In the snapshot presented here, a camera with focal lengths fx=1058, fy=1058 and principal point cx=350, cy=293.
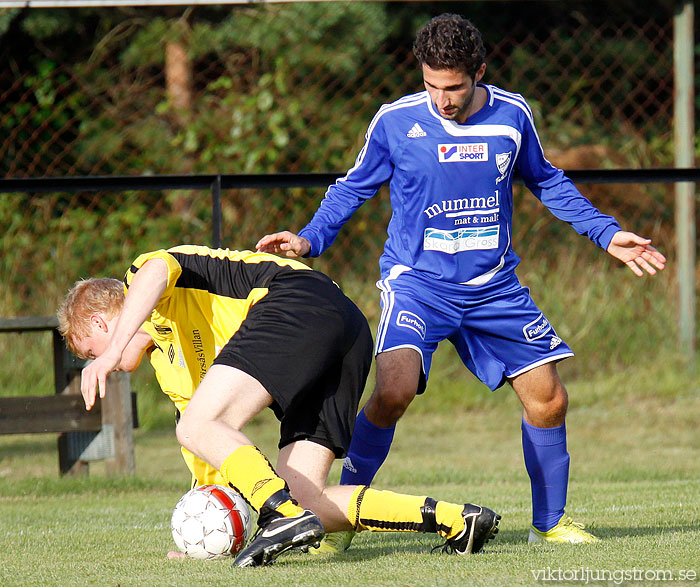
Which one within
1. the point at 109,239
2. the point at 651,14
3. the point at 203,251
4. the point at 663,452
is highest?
the point at 651,14

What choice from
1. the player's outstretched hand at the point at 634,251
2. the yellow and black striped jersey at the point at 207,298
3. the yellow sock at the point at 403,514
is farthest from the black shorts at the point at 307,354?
the player's outstretched hand at the point at 634,251

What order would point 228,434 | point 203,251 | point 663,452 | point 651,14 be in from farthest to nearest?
1. point 651,14
2. point 663,452
3. point 203,251
4. point 228,434

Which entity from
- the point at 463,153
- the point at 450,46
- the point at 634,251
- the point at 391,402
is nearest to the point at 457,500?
the point at 391,402

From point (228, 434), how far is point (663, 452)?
455 centimetres

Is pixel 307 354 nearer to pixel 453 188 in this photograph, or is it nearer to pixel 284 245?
pixel 284 245

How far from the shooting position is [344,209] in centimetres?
445

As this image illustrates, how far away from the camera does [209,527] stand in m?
3.78

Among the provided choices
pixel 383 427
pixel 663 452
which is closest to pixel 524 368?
pixel 383 427

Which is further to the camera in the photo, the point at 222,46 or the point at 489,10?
the point at 489,10

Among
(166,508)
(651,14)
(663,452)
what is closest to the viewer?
(166,508)

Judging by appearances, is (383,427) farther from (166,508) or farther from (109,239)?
(109,239)

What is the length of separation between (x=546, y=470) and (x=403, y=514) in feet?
3.24

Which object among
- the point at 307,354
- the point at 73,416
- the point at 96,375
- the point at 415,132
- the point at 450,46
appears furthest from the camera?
the point at 73,416

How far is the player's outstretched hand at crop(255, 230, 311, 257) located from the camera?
13.6 feet
